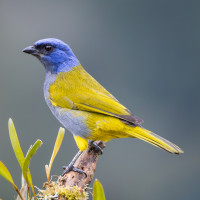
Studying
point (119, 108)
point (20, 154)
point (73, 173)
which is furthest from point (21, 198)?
point (119, 108)

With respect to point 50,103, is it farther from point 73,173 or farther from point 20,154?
point 20,154

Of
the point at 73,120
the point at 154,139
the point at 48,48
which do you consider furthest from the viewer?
the point at 48,48

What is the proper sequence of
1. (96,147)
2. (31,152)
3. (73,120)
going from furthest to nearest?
(96,147)
(73,120)
(31,152)

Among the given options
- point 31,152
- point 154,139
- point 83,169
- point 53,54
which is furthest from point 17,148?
point 53,54

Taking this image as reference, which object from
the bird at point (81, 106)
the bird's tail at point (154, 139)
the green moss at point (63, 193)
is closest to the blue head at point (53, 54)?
the bird at point (81, 106)

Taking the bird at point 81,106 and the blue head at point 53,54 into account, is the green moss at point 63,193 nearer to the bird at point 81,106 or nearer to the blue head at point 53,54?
the bird at point 81,106

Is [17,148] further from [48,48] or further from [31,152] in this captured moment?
[48,48]
